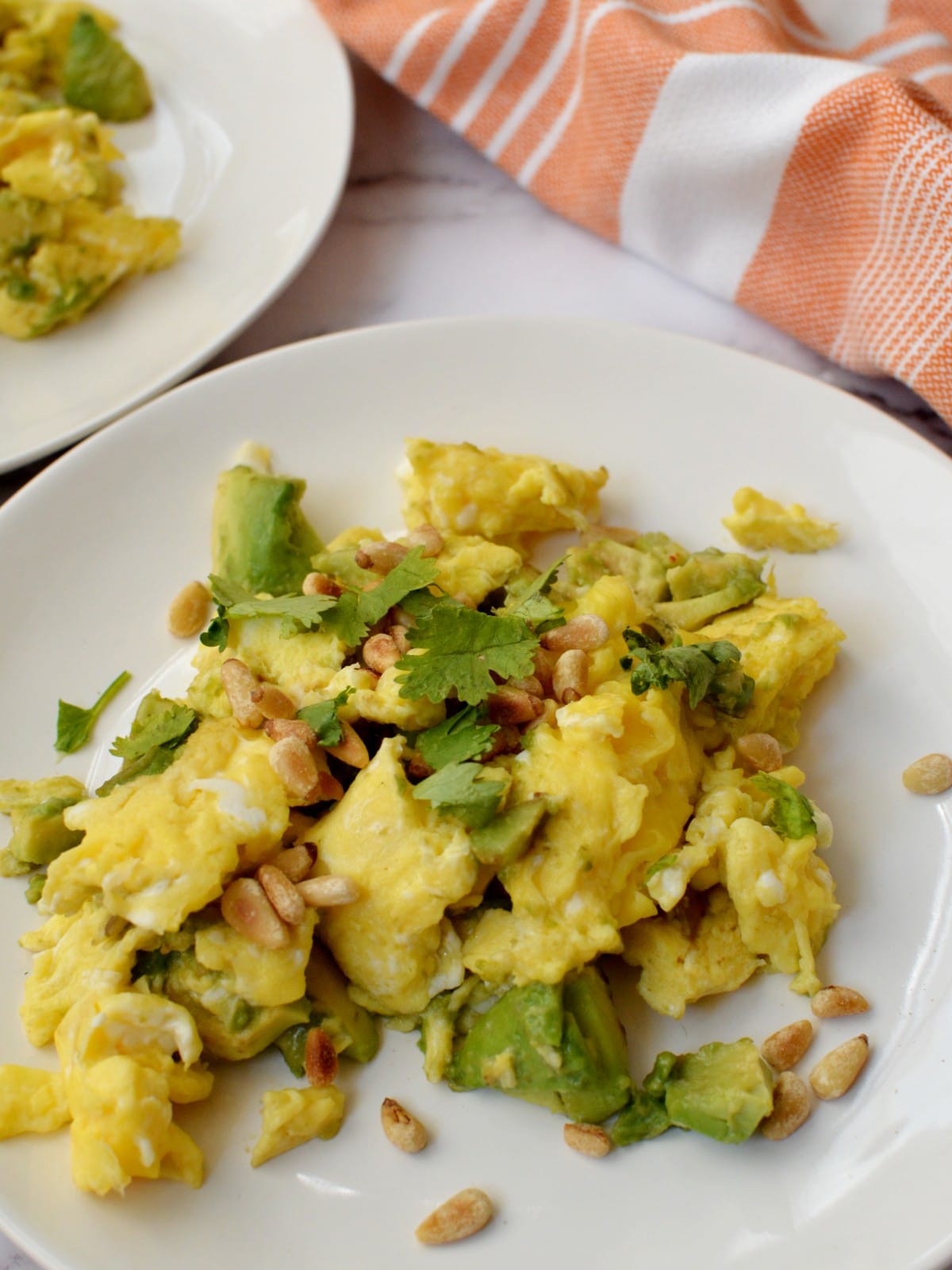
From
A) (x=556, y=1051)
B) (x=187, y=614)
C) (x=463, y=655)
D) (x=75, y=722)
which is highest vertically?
(x=463, y=655)

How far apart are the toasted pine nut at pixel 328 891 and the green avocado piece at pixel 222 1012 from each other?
20 centimetres

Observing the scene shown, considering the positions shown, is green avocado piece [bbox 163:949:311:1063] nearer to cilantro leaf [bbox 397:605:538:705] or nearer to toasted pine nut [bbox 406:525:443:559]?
cilantro leaf [bbox 397:605:538:705]

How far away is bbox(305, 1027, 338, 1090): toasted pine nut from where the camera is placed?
2336 mm

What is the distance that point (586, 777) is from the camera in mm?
2371

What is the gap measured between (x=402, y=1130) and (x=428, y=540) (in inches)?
48.1

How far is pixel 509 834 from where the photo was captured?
7.64ft

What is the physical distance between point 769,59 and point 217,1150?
115 inches

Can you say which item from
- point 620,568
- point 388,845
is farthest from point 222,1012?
point 620,568

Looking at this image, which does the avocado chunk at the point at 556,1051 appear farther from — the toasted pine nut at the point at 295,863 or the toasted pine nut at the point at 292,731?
the toasted pine nut at the point at 292,731

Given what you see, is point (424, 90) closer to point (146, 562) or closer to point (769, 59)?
point (769, 59)

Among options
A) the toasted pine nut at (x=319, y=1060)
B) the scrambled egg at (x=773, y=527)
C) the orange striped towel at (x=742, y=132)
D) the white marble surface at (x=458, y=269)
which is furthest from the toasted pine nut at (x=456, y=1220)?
the white marble surface at (x=458, y=269)

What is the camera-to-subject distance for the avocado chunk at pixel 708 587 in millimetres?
2854

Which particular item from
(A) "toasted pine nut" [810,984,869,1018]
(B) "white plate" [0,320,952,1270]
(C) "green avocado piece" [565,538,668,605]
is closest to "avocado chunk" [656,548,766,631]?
(C) "green avocado piece" [565,538,668,605]

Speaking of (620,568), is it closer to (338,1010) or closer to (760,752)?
(760,752)
